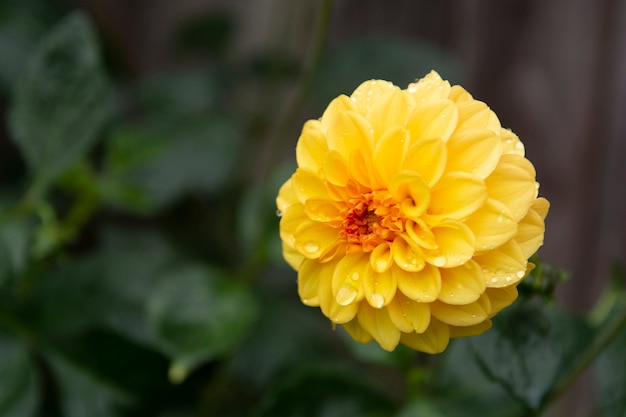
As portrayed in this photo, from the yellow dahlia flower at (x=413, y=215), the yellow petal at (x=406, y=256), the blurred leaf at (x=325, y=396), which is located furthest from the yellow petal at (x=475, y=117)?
the blurred leaf at (x=325, y=396)

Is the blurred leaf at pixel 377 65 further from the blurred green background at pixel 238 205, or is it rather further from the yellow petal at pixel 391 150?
the yellow petal at pixel 391 150

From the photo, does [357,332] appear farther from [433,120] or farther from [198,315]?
[198,315]

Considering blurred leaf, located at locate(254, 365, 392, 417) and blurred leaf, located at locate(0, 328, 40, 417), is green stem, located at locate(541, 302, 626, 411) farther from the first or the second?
blurred leaf, located at locate(0, 328, 40, 417)

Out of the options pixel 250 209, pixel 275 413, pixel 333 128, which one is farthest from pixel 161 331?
pixel 333 128

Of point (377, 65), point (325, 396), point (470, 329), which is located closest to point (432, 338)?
point (470, 329)

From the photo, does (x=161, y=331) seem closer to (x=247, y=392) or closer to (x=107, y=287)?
(x=107, y=287)
